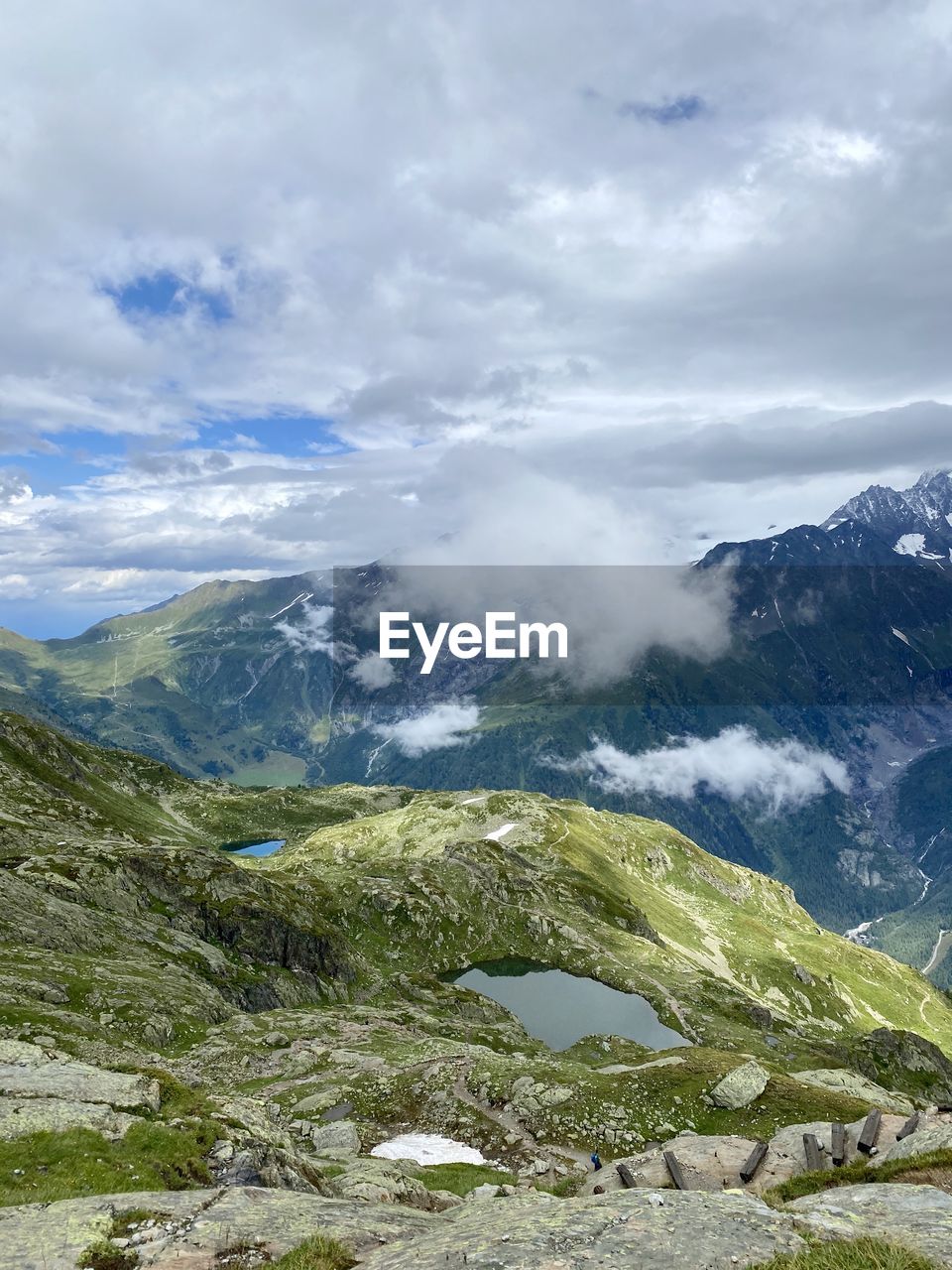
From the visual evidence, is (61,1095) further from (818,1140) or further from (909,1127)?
(909,1127)

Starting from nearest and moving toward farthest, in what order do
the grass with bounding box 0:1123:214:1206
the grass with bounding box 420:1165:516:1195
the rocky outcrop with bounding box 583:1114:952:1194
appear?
the grass with bounding box 0:1123:214:1206, the rocky outcrop with bounding box 583:1114:952:1194, the grass with bounding box 420:1165:516:1195

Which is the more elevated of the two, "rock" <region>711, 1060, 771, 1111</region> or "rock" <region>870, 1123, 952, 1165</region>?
"rock" <region>870, 1123, 952, 1165</region>

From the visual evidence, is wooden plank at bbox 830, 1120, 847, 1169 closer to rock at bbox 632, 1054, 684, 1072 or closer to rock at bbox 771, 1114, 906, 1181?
rock at bbox 771, 1114, 906, 1181

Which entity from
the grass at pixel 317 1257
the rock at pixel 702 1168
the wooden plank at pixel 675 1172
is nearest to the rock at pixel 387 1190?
the rock at pixel 702 1168

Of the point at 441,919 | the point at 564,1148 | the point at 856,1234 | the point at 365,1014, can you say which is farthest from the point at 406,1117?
the point at 441,919

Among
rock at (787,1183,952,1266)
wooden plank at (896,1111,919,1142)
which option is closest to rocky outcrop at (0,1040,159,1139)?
rock at (787,1183,952,1266)

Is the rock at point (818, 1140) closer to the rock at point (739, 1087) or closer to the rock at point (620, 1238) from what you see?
the rock at point (739, 1087)
